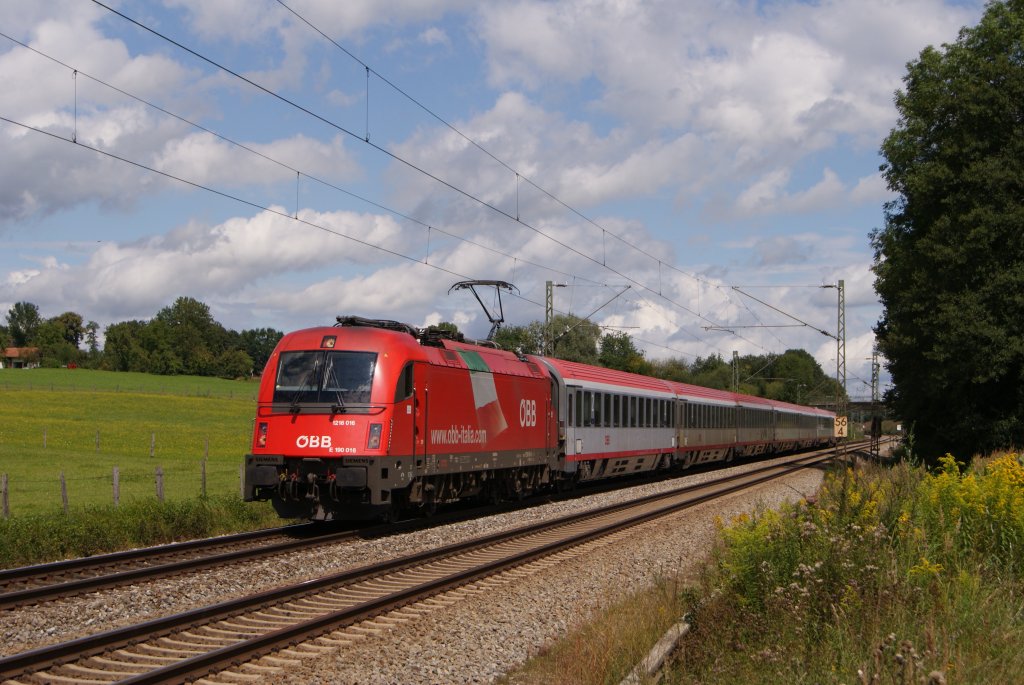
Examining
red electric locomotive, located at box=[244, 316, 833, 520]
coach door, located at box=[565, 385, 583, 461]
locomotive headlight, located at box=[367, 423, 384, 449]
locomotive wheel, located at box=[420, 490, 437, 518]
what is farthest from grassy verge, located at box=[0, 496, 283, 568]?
coach door, located at box=[565, 385, 583, 461]

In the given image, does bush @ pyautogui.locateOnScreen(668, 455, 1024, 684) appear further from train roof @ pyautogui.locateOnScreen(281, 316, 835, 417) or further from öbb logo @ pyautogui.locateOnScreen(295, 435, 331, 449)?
train roof @ pyautogui.locateOnScreen(281, 316, 835, 417)

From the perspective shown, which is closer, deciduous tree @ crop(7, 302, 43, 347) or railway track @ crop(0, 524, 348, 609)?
railway track @ crop(0, 524, 348, 609)

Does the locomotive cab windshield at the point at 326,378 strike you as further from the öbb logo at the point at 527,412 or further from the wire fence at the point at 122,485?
the öbb logo at the point at 527,412

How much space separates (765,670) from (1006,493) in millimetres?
4409

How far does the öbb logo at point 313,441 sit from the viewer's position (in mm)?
15305

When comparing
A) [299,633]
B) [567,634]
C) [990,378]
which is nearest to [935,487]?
[567,634]

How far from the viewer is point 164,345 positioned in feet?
406

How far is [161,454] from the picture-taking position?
4275cm

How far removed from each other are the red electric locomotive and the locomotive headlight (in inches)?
0.6

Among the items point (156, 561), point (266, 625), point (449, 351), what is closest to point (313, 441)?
point (156, 561)

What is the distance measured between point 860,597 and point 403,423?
947 centimetres

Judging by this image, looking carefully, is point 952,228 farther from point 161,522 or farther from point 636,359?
point 636,359

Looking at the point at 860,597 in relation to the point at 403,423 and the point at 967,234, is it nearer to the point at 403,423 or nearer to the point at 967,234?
the point at 403,423

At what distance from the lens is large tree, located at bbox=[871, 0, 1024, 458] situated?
2914cm
